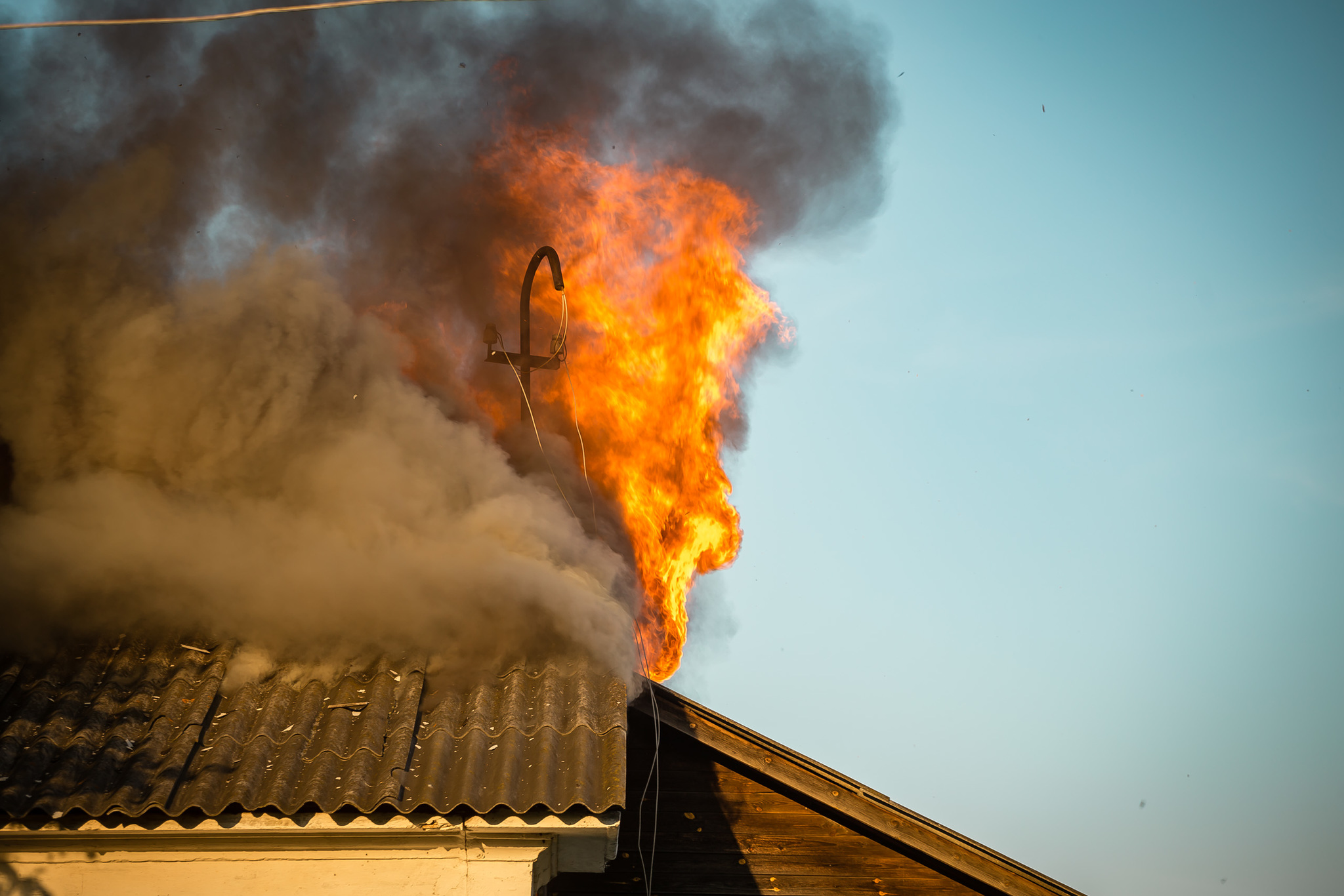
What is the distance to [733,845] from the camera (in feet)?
23.3

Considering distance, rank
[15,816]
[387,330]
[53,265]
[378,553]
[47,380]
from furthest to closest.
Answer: [387,330], [53,265], [47,380], [378,553], [15,816]

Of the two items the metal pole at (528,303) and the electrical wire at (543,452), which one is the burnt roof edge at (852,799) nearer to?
the electrical wire at (543,452)

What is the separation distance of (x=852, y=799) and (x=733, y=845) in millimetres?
1097

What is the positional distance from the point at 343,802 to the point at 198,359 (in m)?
3.94

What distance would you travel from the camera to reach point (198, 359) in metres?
6.53

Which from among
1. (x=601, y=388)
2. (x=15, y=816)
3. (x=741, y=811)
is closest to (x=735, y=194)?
(x=601, y=388)

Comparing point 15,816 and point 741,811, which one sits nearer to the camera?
point 15,816

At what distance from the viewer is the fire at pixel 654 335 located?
9.48m

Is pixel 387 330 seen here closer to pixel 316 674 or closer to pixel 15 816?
pixel 316 674

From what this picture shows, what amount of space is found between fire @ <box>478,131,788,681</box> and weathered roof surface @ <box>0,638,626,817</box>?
4.35 meters

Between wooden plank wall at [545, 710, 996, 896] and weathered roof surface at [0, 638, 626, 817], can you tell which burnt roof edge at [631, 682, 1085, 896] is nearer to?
wooden plank wall at [545, 710, 996, 896]

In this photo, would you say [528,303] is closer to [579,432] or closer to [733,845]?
[579,432]

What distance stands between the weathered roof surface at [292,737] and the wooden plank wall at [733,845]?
222 centimetres

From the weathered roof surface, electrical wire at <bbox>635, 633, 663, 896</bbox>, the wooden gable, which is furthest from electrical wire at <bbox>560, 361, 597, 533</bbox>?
the weathered roof surface
